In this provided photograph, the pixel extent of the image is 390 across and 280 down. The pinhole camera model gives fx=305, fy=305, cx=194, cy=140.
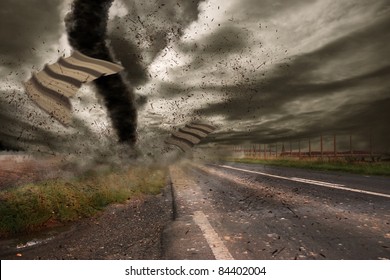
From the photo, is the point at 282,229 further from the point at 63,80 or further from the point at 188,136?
the point at 63,80

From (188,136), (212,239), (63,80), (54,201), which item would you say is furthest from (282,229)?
(54,201)

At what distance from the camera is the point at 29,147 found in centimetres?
413

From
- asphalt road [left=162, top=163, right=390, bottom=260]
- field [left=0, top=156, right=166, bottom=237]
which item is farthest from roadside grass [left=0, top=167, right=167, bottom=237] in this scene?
asphalt road [left=162, top=163, right=390, bottom=260]

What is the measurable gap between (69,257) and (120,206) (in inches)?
122

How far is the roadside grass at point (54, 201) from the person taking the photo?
4.39 meters

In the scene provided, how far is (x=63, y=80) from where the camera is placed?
3.24m

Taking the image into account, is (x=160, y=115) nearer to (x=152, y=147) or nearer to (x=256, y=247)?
(x=152, y=147)

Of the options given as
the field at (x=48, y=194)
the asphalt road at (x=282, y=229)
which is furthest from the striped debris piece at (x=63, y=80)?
the asphalt road at (x=282, y=229)

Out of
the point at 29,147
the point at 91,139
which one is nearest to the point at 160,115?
the point at 91,139

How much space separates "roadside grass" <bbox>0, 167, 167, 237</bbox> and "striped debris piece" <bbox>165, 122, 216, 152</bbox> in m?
2.00

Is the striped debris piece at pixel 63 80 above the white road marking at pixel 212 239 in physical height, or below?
above

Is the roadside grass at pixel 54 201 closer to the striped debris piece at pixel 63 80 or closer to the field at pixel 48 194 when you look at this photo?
the field at pixel 48 194

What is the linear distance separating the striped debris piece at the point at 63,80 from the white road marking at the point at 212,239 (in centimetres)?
202

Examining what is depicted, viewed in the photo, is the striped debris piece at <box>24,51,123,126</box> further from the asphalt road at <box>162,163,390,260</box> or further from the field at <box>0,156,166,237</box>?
the asphalt road at <box>162,163,390,260</box>
